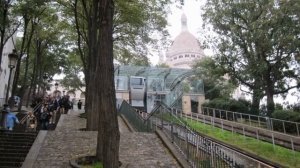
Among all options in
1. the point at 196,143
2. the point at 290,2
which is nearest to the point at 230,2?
the point at 290,2

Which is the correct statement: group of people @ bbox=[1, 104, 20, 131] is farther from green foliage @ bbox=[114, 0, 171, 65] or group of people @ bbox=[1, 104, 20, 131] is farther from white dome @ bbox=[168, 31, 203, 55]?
white dome @ bbox=[168, 31, 203, 55]

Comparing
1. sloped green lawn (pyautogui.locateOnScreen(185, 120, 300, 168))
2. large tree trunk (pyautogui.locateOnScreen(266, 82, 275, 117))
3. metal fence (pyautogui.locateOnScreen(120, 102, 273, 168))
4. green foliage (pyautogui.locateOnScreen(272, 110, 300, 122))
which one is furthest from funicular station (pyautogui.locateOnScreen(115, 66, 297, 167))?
green foliage (pyautogui.locateOnScreen(272, 110, 300, 122))

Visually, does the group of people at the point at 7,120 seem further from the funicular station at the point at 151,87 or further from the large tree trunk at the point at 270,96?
the funicular station at the point at 151,87

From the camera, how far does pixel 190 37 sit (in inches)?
4719

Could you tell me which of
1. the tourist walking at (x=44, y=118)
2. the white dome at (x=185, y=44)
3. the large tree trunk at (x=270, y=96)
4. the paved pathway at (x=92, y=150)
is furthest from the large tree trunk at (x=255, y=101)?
the white dome at (x=185, y=44)

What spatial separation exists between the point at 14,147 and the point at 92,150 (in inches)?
107

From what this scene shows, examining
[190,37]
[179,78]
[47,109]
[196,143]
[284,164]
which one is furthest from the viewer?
[190,37]

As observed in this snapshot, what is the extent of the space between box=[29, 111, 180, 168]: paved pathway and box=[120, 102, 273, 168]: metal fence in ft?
1.90

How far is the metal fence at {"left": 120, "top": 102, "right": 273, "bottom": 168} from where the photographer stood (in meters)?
9.46

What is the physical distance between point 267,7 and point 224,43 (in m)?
4.74

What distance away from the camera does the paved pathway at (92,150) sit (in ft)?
35.1

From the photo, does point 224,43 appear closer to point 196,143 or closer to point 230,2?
point 230,2

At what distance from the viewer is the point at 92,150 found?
481 inches

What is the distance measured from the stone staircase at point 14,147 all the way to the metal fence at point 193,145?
16.9ft
